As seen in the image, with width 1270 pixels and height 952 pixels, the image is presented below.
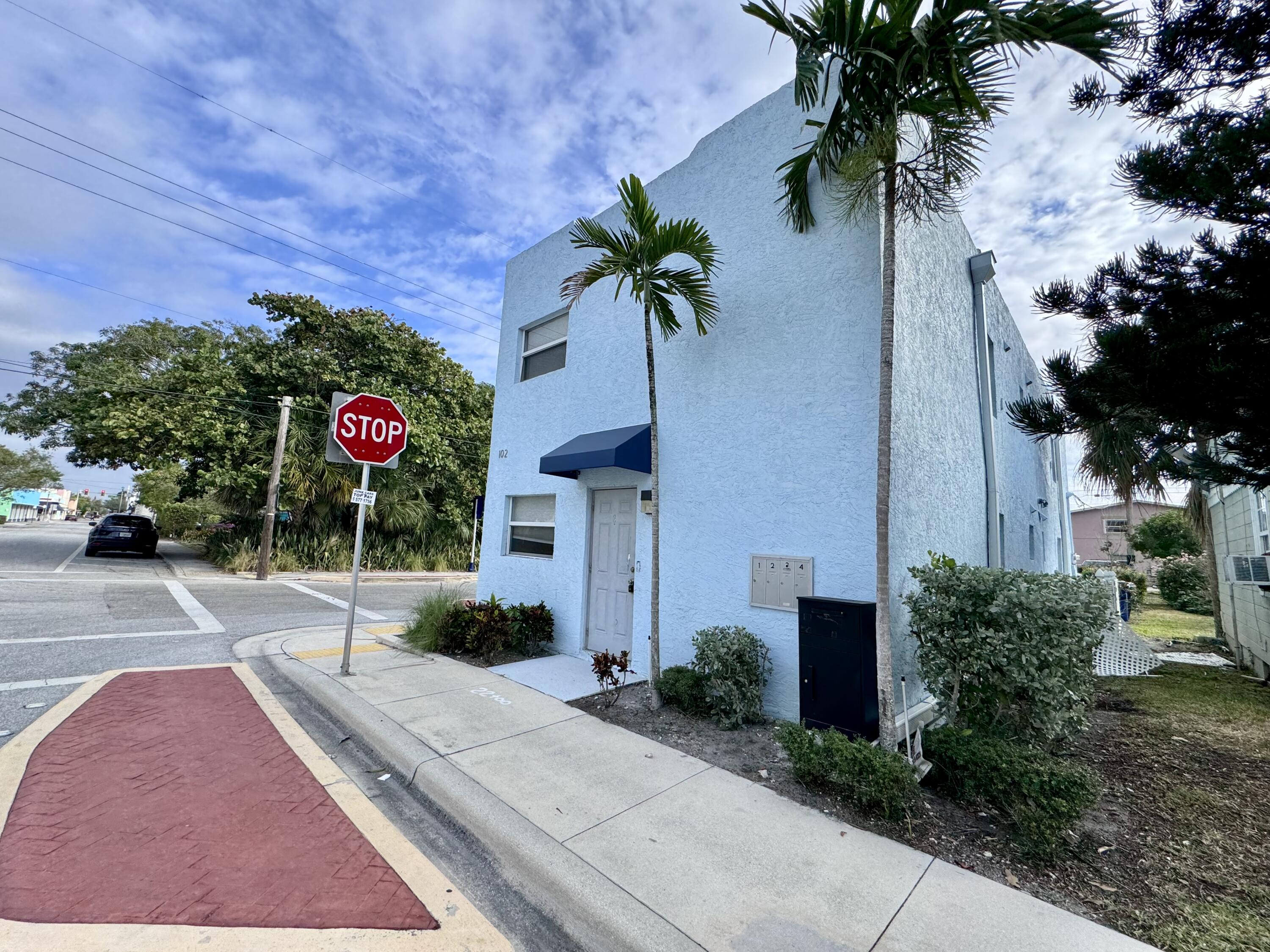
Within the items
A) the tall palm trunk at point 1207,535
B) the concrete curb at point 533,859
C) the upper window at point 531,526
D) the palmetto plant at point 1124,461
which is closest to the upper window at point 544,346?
the upper window at point 531,526

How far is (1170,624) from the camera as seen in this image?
14.0 m

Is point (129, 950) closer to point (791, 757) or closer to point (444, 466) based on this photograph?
point (791, 757)

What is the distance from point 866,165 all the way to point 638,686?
16.8 ft

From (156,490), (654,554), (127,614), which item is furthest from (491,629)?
(156,490)

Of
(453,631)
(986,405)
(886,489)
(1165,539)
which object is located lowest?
(453,631)

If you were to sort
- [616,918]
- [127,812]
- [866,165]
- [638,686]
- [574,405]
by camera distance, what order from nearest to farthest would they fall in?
[616,918] < [127,812] < [866,165] < [638,686] < [574,405]

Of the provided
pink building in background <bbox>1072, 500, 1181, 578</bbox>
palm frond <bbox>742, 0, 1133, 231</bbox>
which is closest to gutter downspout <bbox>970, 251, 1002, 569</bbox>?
palm frond <bbox>742, 0, 1133, 231</bbox>

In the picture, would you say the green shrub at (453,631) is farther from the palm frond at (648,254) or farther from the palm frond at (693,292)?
the palm frond at (693,292)

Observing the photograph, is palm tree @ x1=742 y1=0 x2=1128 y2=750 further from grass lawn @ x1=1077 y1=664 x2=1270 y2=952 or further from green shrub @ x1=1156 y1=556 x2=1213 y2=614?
green shrub @ x1=1156 y1=556 x2=1213 y2=614

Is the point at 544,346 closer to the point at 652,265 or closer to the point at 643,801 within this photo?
the point at 652,265

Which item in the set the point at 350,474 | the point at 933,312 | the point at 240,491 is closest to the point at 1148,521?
the point at 933,312

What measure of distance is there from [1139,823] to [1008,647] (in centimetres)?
128

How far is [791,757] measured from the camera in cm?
362

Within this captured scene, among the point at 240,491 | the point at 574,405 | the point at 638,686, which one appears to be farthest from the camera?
the point at 240,491
